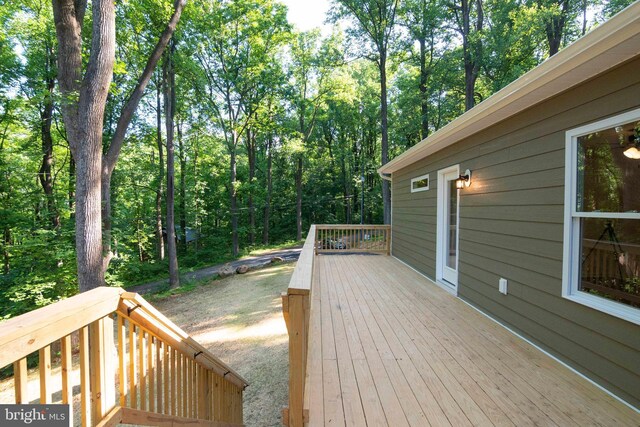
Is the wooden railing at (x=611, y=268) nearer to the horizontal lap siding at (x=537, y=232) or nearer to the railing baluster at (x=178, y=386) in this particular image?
the horizontal lap siding at (x=537, y=232)

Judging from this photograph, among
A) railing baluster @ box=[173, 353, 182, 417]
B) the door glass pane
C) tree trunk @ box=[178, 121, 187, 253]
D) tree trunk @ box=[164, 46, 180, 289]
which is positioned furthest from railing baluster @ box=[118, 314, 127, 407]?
tree trunk @ box=[178, 121, 187, 253]

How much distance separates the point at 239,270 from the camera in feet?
33.3

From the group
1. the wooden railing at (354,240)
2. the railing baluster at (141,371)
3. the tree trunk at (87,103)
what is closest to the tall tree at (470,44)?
the wooden railing at (354,240)

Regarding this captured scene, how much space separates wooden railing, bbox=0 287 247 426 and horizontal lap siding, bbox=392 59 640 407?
292 centimetres

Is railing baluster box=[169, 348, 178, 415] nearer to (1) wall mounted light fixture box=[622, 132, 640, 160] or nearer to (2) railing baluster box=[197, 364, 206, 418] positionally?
(2) railing baluster box=[197, 364, 206, 418]

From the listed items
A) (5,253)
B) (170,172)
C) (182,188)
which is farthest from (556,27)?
(5,253)

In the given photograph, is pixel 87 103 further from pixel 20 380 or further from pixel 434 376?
pixel 434 376

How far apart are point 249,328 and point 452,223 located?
158 inches

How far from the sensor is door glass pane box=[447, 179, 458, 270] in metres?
4.65

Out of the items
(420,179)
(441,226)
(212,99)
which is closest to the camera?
(441,226)

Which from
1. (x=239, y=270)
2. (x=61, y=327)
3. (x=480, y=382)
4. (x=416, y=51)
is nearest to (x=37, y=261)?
(x=239, y=270)

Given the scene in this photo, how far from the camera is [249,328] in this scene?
17.9 ft

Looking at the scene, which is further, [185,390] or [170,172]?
[170,172]

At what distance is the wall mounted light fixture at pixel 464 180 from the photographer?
411cm
